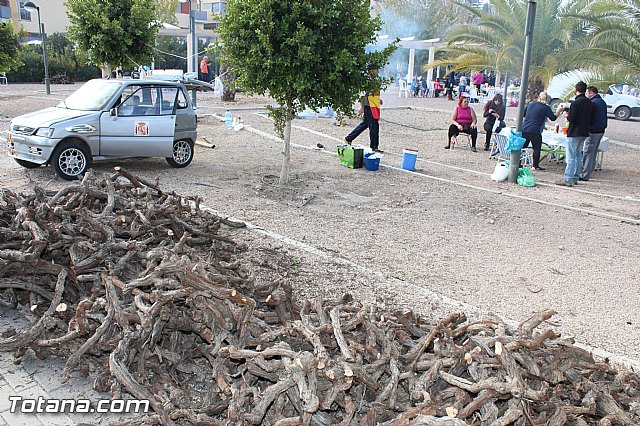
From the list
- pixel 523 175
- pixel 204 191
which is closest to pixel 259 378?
pixel 204 191

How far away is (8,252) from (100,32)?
13319 millimetres

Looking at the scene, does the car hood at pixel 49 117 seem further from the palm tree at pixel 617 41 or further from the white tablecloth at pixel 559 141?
the palm tree at pixel 617 41

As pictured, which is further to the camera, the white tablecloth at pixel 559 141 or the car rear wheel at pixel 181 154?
the white tablecloth at pixel 559 141

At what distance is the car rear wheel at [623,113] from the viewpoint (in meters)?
27.7

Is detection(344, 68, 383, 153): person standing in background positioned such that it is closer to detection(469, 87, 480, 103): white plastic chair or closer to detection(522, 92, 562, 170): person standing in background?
detection(522, 92, 562, 170): person standing in background

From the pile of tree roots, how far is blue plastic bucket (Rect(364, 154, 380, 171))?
751 centimetres

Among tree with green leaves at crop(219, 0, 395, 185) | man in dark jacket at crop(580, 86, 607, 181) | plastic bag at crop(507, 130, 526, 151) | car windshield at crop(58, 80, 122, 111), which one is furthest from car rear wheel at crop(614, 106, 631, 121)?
car windshield at crop(58, 80, 122, 111)

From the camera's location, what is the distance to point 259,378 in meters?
3.60

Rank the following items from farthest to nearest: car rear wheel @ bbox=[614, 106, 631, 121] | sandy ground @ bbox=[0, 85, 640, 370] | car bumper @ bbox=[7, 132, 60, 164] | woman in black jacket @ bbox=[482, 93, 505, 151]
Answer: car rear wheel @ bbox=[614, 106, 631, 121] → woman in black jacket @ bbox=[482, 93, 505, 151] → car bumper @ bbox=[7, 132, 60, 164] → sandy ground @ bbox=[0, 85, 640, 370]

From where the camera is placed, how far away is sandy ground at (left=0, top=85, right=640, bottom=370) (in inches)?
234

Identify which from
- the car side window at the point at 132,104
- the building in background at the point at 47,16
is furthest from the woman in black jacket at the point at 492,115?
the building in background at the point at 47,16

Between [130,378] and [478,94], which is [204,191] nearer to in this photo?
[130,378]

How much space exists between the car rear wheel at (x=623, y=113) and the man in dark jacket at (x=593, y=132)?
17.2 meters

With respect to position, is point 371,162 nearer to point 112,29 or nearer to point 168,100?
point 168,100
